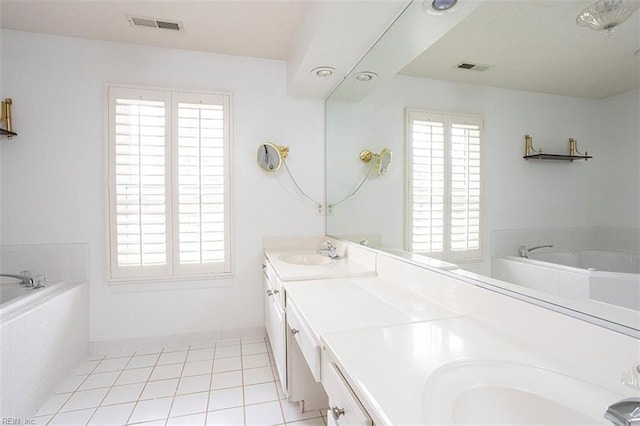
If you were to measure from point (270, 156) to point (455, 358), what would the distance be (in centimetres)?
216

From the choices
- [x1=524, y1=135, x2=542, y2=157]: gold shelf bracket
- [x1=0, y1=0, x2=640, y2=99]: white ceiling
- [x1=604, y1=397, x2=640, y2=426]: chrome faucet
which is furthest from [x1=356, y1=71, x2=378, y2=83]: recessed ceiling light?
[x1=604, y1=397, x2=640, y2=426]: chrome faucet

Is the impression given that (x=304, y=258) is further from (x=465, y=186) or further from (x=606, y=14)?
(x=606, y=14)

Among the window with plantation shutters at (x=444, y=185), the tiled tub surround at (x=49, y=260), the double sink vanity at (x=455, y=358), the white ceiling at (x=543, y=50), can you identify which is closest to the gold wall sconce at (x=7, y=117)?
the tiled tub surround at (x=49, y=260)

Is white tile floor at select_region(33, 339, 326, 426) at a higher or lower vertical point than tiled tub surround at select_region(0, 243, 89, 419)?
lower

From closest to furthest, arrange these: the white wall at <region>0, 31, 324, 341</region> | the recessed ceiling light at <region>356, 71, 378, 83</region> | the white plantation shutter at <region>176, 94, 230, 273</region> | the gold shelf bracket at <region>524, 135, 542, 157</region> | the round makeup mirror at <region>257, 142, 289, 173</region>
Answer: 1. the gold shelf bracket at <region>524, 135, 542, 157</region>
2. the recessed ceiling light at <region>356, 71, 378, 83</region>
3. the white wall at <region>0, 31, 324, 341</region>
4. the white plantation shutter at <region>176, 94, 230, 273</region>
5. the round makeup mirror at <region>257, 142, 289, 173</region>

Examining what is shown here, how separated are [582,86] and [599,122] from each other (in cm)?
14

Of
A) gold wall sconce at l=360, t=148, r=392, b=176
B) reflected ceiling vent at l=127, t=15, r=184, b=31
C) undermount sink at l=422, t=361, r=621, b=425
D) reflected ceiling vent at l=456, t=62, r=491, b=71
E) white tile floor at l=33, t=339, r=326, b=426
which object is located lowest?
white tile floor at l=33, t=339, r=326, b=426

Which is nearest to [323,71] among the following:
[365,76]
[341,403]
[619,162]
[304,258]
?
[365,76]

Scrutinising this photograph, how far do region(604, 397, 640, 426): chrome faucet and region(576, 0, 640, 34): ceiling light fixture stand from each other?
0.81 meters

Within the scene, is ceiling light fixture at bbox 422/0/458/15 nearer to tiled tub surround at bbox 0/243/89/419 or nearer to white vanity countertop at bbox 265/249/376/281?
white vanity countertop at bbox 265/249/376/281

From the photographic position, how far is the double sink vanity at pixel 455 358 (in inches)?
25.5

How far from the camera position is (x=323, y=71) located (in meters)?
2.13

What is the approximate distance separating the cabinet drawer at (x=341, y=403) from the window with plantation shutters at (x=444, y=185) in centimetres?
70

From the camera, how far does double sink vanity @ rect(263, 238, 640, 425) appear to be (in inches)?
25.5
